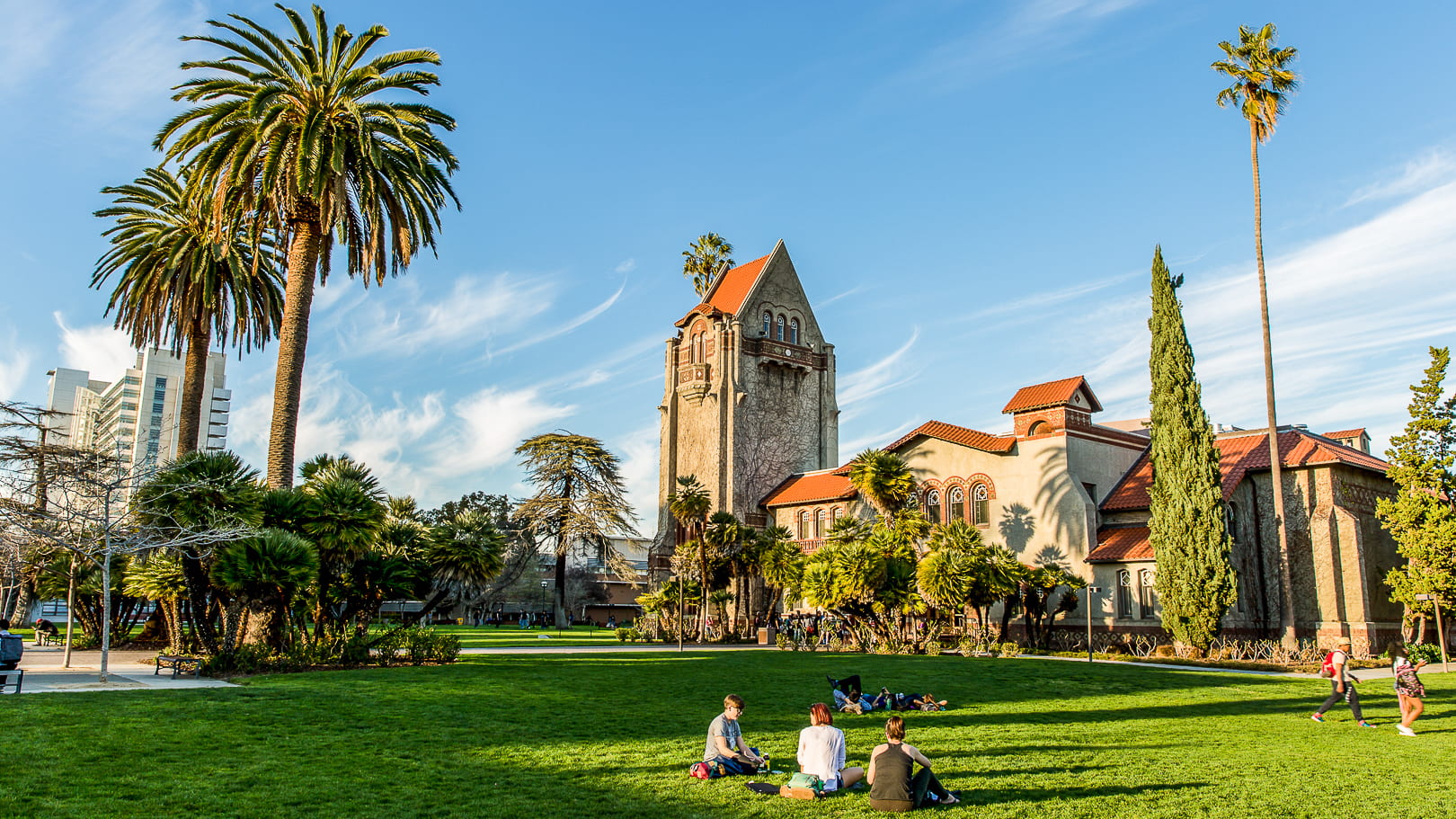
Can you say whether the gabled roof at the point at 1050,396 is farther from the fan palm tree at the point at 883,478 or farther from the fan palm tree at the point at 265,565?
the fan palm tree at the point at 265,565

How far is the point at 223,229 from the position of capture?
94.6 feet

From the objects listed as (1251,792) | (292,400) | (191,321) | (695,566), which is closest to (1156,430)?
(695,566)

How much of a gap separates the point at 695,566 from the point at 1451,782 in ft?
120

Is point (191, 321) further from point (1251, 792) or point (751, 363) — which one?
point (1251, 792)

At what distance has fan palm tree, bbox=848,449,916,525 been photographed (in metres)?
39.8

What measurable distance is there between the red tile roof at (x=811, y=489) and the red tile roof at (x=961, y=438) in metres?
4.82

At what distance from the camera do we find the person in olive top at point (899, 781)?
9812mm

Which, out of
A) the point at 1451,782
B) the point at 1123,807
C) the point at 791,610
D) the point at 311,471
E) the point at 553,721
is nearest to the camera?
the point at 1123,807

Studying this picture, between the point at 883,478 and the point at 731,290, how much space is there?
2445 centimetres

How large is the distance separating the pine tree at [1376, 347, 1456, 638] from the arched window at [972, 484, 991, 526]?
14.7m

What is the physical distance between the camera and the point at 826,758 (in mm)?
10844

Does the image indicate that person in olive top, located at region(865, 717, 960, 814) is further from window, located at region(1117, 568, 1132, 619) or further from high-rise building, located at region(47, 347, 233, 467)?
high-rise building, located at region(47, 347, 233, 467)

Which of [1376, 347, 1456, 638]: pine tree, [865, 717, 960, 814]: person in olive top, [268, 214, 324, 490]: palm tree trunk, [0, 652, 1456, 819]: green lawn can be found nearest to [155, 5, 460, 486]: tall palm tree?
[268, 214, 324, 490]: palm tree trunk

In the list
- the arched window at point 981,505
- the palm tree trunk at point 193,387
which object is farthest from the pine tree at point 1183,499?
the palm tree trunk at point 193,387
